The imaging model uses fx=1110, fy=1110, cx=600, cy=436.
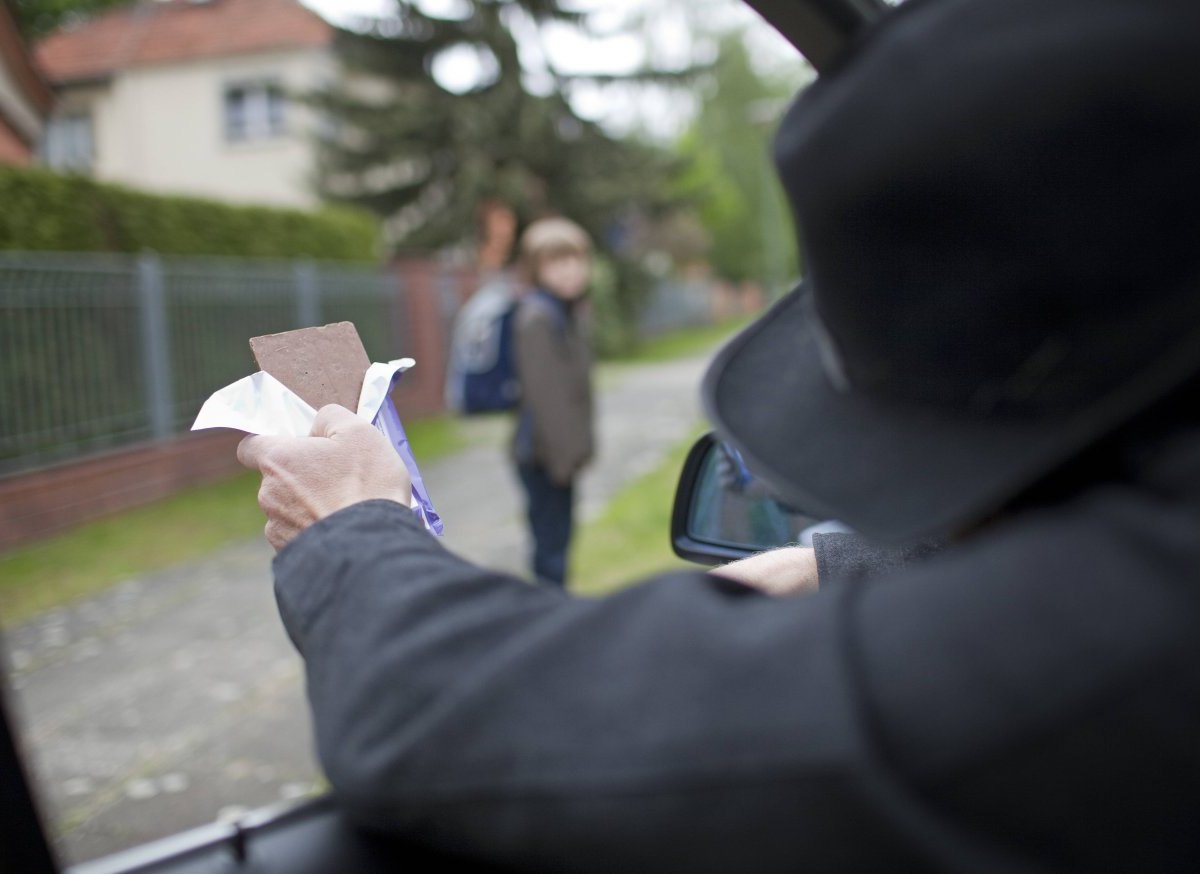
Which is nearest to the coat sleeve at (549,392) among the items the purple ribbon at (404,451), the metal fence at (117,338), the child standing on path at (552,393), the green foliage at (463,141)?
the child standing on path at (552,393)

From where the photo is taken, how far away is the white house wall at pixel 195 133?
26.6 meters

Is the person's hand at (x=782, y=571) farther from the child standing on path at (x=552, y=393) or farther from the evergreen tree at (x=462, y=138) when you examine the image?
the evergreen tree at (x=462, y=138)

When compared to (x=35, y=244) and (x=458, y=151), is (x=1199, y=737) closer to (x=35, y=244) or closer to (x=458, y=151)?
(x=35, y=244)

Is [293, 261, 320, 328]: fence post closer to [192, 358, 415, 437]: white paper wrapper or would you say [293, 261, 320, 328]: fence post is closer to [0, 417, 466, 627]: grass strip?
[0, 417, 466, 627]: grass strip

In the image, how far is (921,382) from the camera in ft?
2.91

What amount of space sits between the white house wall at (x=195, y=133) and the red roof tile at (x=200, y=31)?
0.45 m

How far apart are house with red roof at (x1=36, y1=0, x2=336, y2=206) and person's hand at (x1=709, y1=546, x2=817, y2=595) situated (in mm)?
23668

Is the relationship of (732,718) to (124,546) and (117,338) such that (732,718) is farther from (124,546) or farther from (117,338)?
(117,338)

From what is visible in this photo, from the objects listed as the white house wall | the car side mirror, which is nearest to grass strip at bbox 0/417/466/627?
the car side mirror

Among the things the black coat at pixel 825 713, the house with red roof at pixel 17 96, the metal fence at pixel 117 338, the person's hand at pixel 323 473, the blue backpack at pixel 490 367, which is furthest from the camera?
the house with red roof at pixel 17 96

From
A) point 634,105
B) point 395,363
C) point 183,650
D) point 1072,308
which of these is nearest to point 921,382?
point 1072,308

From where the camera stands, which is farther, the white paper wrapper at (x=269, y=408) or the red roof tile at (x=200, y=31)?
the red roof tile at (x=200, y=31)

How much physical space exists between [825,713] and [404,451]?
2.35 ft

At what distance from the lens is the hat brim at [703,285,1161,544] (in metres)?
0.81
